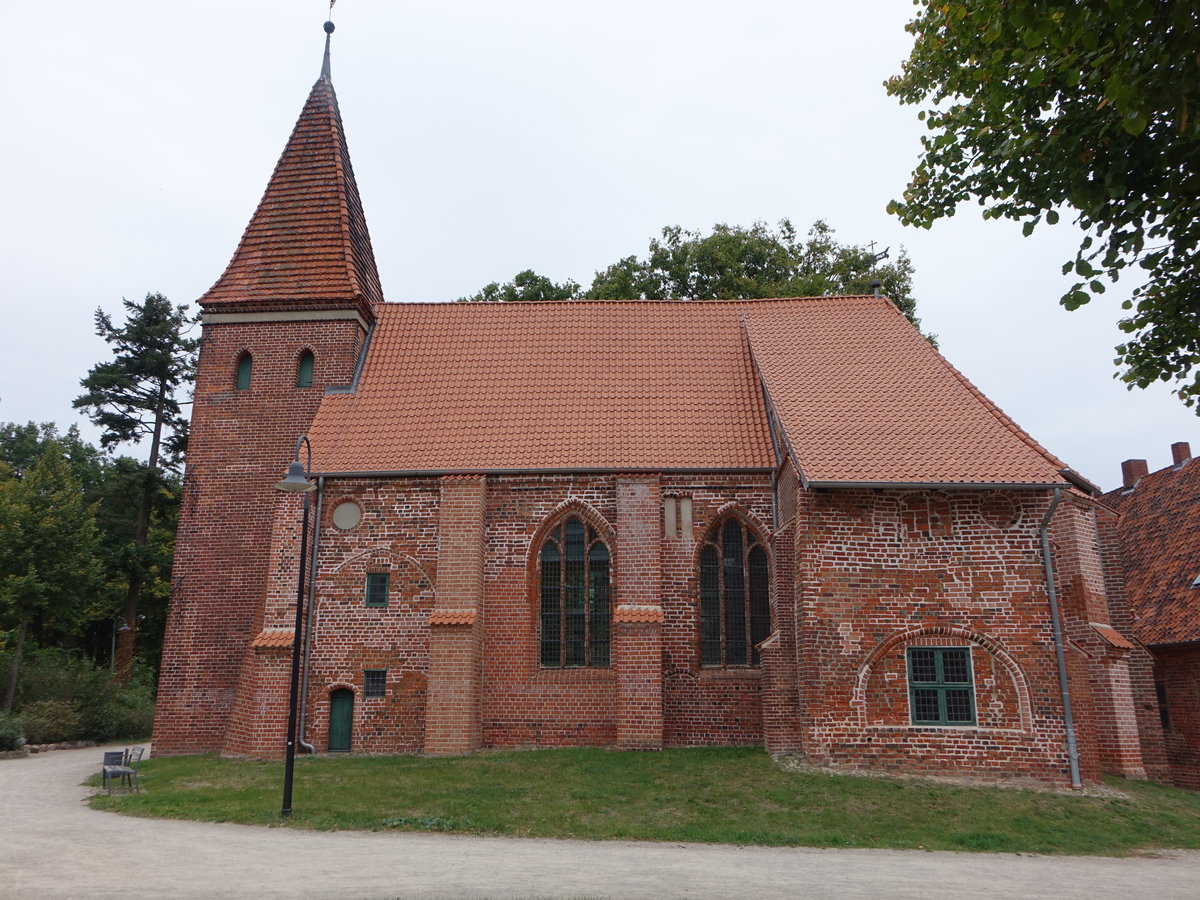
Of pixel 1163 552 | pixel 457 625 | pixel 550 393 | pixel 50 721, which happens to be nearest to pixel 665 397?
pixel 550 393

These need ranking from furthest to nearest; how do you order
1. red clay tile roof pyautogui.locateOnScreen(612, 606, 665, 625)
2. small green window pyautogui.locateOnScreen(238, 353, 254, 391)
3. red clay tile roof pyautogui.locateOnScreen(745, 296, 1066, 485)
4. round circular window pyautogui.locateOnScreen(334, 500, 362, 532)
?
small green window pyautogui.locateOnScreen(238, 353, 254, 391)
round circular window pyautogui.locateOnScreen(334, 500, 362, 532)
red clay tile roof pyautogui.locateOnScreen(612, 606, 665, 625)
red clay tile roof pyautogui.locateOnScreen(745, 296, 1066, 485)

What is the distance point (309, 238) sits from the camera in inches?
794

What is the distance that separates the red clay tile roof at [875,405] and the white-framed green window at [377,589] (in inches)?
322

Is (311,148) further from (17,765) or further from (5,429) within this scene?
(5,429)

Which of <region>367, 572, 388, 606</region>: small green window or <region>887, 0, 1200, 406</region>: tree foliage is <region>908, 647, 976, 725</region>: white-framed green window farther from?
<region>367, 572, 388, 606</region>: small green window

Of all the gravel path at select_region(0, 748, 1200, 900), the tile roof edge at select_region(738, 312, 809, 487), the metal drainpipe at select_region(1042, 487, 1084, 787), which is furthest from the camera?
the tile roof edge at select_region(738, 312, 809, 487)

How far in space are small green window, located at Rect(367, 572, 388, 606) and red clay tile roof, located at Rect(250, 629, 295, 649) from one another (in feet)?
5.14

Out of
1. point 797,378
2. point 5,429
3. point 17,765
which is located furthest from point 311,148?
→ point 5,429

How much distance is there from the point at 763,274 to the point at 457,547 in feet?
55.0

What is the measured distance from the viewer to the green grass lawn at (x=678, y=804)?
34.9 ft

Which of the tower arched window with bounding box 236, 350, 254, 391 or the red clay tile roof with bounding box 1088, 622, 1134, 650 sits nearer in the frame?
the red clay tile roof with bounding box 1088, 622, 1134, 650

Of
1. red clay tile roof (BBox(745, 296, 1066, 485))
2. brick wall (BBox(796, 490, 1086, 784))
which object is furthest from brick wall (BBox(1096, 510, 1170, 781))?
red clay tile roof (BBox(745, 296, 1066, 485))

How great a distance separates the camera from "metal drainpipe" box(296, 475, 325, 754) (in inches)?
619

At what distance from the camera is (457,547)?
52.7 feet
